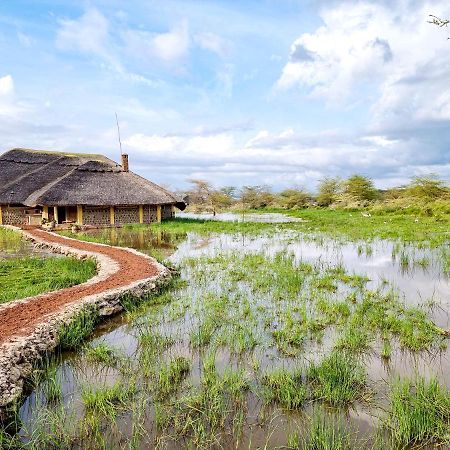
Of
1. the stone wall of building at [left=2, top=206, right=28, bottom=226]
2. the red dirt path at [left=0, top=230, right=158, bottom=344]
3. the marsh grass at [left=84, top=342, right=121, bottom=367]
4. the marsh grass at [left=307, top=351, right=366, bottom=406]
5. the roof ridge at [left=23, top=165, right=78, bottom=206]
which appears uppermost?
the roof ridge at [left=23, top=165, right=78, bottom=206]

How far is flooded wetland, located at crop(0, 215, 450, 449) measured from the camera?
3.64 m

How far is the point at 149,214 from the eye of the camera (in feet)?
84.6

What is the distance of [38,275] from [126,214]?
1486 centimetres

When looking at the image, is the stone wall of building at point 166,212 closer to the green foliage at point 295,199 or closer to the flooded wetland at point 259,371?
the flooded wetland at point 259,371

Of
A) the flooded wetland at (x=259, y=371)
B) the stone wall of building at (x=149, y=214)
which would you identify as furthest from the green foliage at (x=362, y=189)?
the flooded wetland at (x=259, y=371)

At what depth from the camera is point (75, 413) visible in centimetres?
397

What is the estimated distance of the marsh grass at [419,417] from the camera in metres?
3.52

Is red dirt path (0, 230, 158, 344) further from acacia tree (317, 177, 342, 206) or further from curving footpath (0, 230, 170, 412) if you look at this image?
acacia tree (317, 177, 342, 206)

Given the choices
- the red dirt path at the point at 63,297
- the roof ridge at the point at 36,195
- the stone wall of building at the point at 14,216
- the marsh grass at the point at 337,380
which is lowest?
the marsh grass at the point at 337,380

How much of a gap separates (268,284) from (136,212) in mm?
17360

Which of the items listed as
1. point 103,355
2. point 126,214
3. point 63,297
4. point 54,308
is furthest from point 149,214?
point 103,355

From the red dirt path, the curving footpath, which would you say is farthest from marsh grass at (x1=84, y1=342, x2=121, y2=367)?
the red dirt path

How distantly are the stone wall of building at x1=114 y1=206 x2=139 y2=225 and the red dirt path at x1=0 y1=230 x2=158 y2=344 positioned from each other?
1195 centimetres

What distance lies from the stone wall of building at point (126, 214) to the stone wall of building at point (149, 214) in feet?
2.05
